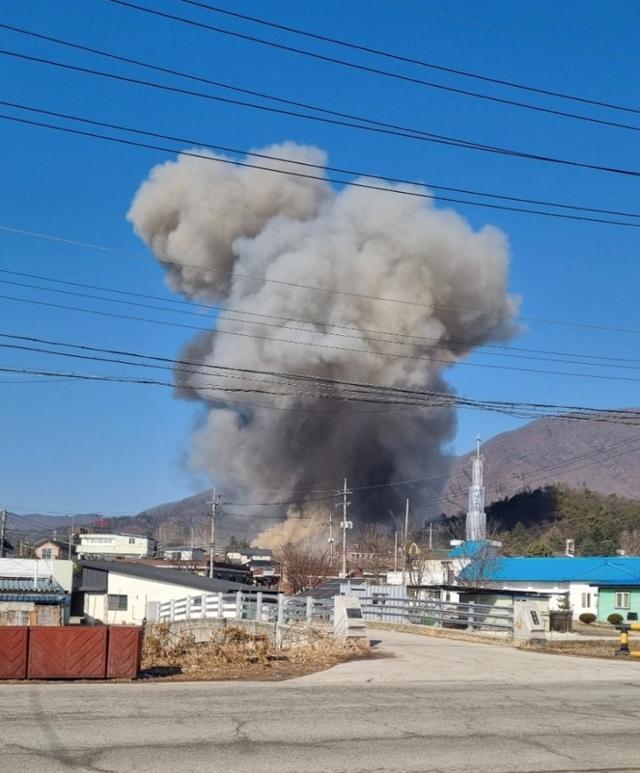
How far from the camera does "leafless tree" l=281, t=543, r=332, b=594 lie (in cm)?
6212

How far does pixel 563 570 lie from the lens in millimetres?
55125

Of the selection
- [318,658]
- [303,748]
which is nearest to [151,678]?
[318,658]

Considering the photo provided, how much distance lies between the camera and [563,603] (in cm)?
5041

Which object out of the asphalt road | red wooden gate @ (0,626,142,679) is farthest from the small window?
red wooden gate @ (0,626,142,679)

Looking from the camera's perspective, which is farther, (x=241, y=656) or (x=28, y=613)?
(x=28, y=613)

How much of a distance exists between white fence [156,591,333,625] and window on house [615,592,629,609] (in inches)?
945

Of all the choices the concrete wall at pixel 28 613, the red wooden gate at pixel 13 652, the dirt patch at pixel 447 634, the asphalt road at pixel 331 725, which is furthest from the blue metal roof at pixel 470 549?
the red wooden gate at pixel 13 652

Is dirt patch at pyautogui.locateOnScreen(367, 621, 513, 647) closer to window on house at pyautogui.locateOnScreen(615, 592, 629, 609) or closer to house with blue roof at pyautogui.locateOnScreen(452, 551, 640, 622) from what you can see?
house with blue roof at pyautogui.locateOnScreen(452, 551, 640, 622)

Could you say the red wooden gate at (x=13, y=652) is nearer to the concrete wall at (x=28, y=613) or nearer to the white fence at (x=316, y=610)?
the white fence at (x=316, y=610)

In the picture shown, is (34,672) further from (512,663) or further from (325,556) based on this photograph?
(325,556)

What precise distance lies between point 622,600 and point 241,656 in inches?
1526

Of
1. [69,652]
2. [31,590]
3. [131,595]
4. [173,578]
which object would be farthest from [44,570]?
[69,652]

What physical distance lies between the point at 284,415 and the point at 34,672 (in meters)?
65.7

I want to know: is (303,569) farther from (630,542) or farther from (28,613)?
(630,542)
